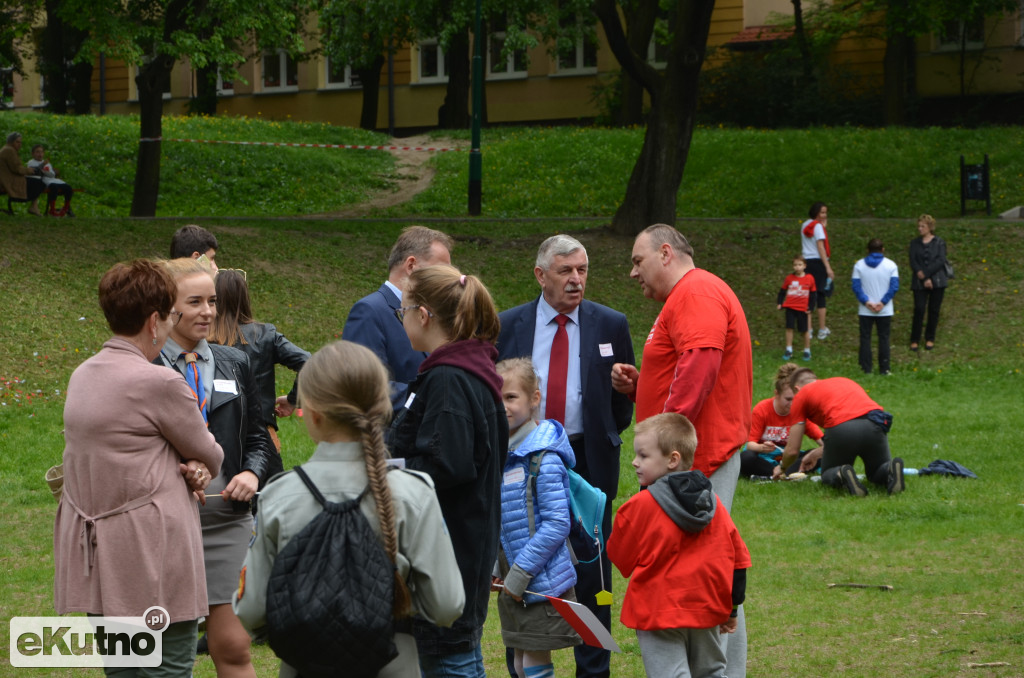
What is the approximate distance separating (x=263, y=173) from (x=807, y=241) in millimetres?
15186

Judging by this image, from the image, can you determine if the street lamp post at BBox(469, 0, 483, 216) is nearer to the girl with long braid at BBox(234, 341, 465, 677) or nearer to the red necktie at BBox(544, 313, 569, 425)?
the red necktie at BBox(544, 313, 569, 425)

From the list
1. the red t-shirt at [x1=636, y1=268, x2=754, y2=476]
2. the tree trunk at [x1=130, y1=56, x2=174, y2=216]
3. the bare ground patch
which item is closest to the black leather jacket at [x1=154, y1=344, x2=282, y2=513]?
the red t-shirt at [x1=636, y1=268, x2=754, y2=476]

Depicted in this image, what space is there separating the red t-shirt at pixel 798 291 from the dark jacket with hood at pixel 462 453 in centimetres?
1472

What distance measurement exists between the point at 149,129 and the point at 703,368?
1957cm

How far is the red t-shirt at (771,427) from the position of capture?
11.2m

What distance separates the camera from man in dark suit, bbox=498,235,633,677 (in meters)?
5.64

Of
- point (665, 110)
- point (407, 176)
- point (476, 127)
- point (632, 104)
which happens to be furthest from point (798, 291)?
point (632, 104)

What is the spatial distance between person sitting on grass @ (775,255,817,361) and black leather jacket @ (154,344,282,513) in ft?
45.1

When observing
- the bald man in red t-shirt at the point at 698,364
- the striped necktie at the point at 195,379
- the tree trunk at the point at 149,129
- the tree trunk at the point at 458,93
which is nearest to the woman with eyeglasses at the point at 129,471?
the striped necktie at the point at 195,379

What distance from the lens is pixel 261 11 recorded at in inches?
850

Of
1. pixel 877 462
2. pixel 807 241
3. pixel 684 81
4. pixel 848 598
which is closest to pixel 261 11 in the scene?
pixel 684 81

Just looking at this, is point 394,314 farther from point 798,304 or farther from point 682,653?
point 798,304

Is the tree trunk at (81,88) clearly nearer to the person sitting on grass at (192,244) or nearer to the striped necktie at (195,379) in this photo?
the person sitting on grass at (192,244)

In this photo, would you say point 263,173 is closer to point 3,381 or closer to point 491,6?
point 491,6
